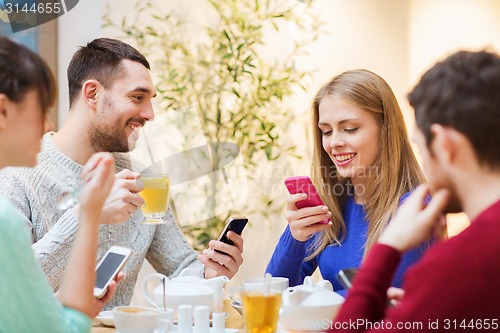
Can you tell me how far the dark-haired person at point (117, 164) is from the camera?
2.37 meters

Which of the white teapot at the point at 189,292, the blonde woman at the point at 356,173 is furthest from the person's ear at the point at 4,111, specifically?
the blonde woman at the point at 356,173

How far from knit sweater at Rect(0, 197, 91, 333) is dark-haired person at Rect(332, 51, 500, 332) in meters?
0.57

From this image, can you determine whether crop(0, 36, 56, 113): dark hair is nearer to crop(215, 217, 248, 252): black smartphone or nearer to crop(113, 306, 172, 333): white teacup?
crop(113, 306, 172, 333): white teacup

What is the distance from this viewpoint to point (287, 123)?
420cm

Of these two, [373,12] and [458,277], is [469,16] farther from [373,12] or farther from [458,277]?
[458,277]

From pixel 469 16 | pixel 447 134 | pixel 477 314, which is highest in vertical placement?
pixel 469 16

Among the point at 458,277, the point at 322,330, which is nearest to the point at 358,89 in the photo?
the point at 322,330

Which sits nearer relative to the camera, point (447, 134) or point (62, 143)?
point (447, 134)

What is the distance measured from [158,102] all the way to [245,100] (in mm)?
487

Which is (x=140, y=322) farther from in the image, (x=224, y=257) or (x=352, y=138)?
(x=352, y=138)

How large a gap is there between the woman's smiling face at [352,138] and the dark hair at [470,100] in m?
1.11

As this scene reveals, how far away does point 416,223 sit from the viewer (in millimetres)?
1352

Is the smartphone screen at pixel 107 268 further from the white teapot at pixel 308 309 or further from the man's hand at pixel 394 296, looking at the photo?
the man's hand at pixel 394 296

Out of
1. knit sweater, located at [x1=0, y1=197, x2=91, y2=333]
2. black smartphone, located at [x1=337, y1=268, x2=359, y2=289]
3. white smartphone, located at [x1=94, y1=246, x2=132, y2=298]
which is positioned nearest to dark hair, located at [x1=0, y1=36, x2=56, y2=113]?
knit sweater, located at [x1=0, y1=197, x2=91, y2=333]
